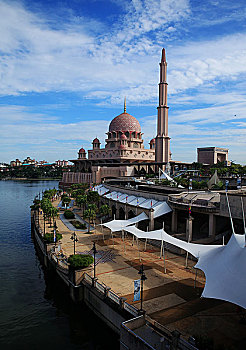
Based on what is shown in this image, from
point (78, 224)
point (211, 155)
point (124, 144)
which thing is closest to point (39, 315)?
point (78, 224)

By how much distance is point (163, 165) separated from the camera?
97250 millimetres

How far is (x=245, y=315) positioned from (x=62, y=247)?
21113mm

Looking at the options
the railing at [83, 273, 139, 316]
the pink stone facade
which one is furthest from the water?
the pink stone facade

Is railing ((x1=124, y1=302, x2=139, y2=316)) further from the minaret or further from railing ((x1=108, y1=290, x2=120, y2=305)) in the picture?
the minaret

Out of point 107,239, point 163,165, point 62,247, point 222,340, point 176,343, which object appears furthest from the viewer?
point 163,165

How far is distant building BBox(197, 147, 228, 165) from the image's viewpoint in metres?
120

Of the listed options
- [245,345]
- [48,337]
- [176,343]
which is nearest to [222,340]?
[245,345]

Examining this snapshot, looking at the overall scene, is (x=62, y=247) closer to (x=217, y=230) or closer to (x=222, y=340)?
(x=217, y=230)

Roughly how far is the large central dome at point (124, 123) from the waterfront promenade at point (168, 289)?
8252 centimetres

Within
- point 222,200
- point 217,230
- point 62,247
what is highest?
point 222,200

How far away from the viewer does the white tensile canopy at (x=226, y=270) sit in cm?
1312

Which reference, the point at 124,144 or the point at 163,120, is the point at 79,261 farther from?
the point at 124,144

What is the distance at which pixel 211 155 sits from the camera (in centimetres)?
12006

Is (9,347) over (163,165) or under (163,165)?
under
